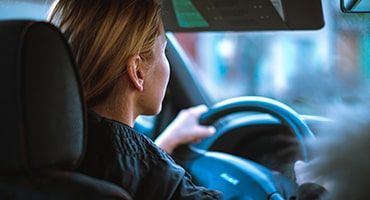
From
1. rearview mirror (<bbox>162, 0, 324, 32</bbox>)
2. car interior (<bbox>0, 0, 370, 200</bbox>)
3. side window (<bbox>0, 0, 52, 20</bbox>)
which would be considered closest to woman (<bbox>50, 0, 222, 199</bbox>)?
car interior (<bbox>0, 0, 370, 200</bbox>)

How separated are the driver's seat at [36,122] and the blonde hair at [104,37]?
0.30m

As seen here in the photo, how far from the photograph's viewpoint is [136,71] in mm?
1766

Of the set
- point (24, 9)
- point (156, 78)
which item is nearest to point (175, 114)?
point (24, 9)

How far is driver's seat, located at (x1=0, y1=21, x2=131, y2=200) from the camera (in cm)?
133

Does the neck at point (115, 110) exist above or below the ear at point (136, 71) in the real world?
below

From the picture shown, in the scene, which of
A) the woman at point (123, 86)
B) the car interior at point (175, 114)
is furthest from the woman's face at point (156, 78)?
the car interior at point (175, 114)

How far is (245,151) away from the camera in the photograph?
114 inches

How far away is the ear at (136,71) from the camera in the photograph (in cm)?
173

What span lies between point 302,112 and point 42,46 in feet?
4.09

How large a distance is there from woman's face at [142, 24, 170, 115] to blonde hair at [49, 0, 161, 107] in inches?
3.1

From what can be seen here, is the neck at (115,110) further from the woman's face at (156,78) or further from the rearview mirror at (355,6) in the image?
the rearview mirror at (355,6)

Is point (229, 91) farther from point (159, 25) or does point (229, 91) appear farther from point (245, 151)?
point (159, 25)

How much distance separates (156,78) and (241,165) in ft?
2.90

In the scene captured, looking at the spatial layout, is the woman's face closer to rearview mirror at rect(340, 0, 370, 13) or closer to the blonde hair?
the blonde hair
